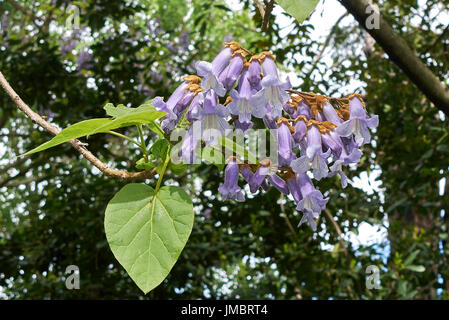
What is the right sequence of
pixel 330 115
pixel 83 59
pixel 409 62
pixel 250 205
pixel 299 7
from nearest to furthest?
pixel 299 7, pixel 330 115, pixel 409 62, pixel 250 205, pixel 83 59

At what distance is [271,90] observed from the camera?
38.3 inches

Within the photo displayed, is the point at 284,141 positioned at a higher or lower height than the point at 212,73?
lower

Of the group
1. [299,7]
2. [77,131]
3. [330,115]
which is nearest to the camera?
[299,7]

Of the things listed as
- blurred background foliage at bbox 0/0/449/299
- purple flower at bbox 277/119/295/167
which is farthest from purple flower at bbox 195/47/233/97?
blurred background foliage at bbox 0/0/449/299

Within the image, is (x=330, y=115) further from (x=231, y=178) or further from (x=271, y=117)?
(x=231, y=178)

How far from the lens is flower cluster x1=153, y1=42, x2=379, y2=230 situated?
97cm

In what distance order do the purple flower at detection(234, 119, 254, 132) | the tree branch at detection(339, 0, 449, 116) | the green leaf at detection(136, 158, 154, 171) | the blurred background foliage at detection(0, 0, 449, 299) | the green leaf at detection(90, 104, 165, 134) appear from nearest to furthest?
the green leaf at detection(90, 104, 165, 134) < the purple flower at detection(234, 119, 254, 132) < the green leaf at detection(136, 158, 154, 171) < the tree branch at detection(339, 0, 449, 116) < the blurred background foliage at detection(0, 0, 449, 299)

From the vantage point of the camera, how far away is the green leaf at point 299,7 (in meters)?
0.73

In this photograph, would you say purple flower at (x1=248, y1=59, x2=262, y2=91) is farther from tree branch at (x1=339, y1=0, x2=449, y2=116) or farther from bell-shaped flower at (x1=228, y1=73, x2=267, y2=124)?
tree branch at (x1=339, y1=0, x2=449, y2=116)

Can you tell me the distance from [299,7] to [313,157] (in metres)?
0.32

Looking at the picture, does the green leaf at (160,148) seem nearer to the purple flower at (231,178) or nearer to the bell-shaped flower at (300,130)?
the purple flower at (231,178)

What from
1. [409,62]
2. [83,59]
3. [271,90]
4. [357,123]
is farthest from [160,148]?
[83,59]

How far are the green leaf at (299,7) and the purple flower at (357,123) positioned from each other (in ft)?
1.03
